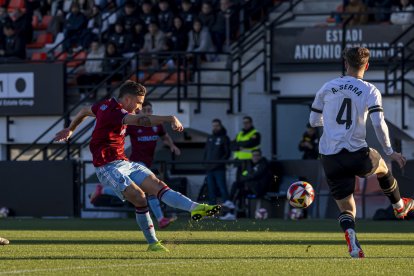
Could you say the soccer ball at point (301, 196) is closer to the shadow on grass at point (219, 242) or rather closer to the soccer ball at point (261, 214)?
the shadow on grass at point (219, 242)

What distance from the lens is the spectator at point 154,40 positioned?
1093 inches

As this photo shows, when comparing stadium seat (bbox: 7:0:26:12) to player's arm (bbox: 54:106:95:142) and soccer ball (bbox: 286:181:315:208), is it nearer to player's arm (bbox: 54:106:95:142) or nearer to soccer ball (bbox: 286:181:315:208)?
player's arm (bbox: 54:106:95:142)

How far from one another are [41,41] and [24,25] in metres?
1.01

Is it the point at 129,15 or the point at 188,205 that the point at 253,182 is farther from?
the point at 188,205

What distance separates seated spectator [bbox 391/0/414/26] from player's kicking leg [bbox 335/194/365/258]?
14.2 metres

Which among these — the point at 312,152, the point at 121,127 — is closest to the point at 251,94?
the point at 312,152

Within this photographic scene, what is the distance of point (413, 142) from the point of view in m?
25.5

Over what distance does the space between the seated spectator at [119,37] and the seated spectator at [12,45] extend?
7.80 feet

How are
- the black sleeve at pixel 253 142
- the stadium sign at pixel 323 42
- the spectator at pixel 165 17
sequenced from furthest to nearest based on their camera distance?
1. the spectator at pixel 165 17
2. the stadium sign at pixel 323 42
3. the black sleeve at pixel 253 142

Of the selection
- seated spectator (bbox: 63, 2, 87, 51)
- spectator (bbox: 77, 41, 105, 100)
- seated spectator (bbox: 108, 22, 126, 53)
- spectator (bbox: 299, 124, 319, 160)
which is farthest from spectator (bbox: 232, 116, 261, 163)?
seated spectator (bbox: 63, 2, 87, 51)

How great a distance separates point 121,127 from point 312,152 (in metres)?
12.2

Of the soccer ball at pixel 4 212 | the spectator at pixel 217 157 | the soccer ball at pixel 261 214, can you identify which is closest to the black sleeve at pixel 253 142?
the spectator at pixel 217 157

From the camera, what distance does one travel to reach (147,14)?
29094mm

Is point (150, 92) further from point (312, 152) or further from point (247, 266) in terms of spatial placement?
point (247, 266)
